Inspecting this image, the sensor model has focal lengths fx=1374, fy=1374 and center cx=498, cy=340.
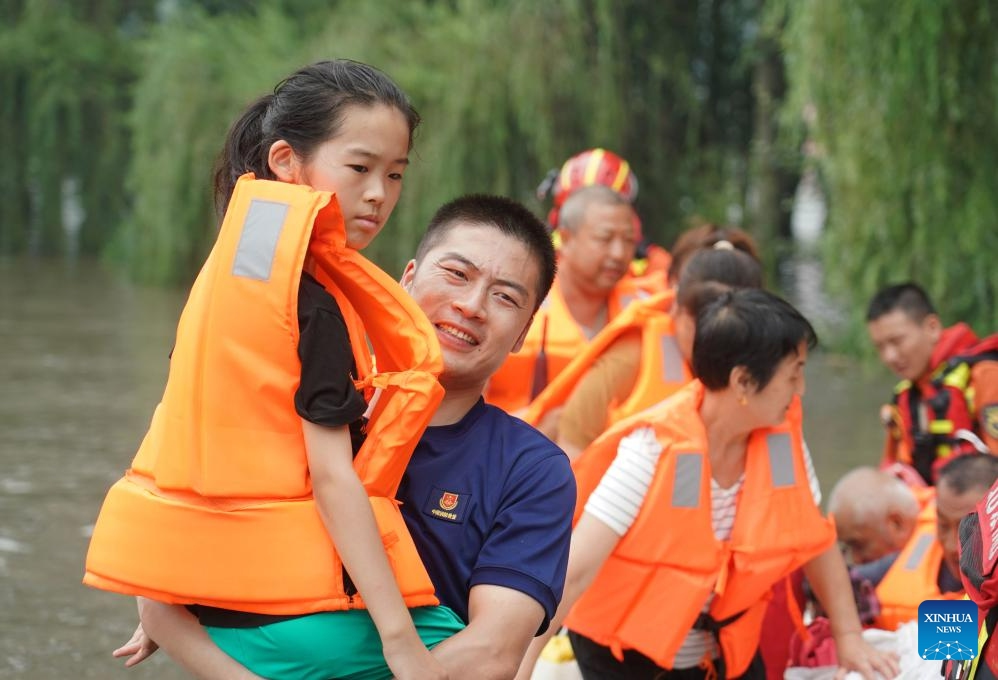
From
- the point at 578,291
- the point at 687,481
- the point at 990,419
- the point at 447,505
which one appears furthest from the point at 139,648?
the point at 990,419

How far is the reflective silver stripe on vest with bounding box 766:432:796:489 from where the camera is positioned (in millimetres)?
3357

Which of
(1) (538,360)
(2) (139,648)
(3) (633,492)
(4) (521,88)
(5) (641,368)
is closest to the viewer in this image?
(2) (139,648)

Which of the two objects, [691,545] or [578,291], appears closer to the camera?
[691,545]

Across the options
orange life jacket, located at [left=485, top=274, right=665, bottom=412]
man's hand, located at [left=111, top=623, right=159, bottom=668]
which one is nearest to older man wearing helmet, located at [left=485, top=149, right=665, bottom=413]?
orange life jacket, located at [left=485, top=274, right=665, bottom=412]

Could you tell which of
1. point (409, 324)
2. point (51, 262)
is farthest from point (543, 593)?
point (51, 262)

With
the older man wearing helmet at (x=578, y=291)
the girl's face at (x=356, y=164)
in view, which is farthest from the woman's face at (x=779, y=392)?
the older man wearing helmet at (x=578, y=291)

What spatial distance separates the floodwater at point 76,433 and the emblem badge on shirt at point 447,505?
314 cm

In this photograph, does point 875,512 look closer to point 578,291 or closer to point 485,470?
point 578,291

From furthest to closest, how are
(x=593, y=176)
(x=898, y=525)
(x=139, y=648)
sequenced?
(x=593, y=176) → (x=898, y=525) → (x=139, y=648)

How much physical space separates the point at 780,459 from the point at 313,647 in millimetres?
1648

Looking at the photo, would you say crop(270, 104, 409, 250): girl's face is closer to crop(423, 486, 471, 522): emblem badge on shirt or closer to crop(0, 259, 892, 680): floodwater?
crop(423, 486, 471, 522): emblem badge on shirt

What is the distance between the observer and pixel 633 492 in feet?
10.5

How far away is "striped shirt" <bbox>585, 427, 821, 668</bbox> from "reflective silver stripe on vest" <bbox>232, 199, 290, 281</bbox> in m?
1.32

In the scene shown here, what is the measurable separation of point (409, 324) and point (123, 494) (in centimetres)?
52
